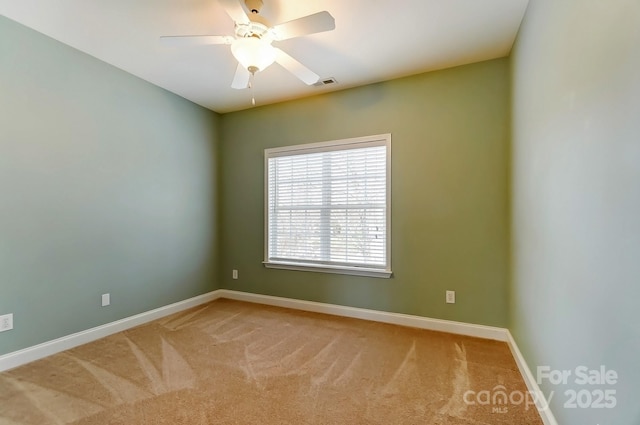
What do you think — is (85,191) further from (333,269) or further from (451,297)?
(451,297)

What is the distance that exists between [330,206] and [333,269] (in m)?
0.77

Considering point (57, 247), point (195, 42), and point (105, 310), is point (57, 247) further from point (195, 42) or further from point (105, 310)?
point (195, 42)

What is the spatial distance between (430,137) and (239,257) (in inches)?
115

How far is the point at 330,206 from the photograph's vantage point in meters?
3.54

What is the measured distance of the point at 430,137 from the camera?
118 inches

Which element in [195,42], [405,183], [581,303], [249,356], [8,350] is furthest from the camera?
[405,183]

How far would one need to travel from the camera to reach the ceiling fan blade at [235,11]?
1.67 m

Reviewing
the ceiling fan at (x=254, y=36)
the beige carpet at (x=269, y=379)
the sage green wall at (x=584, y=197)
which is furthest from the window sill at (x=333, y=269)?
the ceiling fan at (x=254, y=36)

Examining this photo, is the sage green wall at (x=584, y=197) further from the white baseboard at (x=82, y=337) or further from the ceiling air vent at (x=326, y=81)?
the white baseboard at (x=82, y=337)

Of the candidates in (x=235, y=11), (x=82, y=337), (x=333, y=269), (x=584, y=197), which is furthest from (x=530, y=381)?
(x=82, y=337)

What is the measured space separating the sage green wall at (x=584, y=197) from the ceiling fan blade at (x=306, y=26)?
121 cm

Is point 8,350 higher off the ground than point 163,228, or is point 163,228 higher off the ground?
point 163,228

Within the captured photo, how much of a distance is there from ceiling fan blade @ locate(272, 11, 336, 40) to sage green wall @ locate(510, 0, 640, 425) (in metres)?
1.21

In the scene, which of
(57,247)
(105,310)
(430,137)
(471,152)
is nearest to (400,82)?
(430,137)
